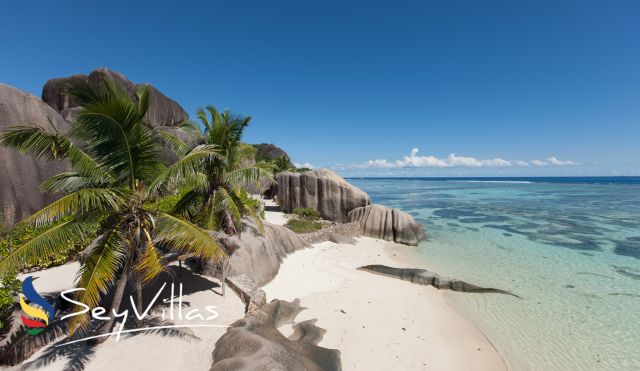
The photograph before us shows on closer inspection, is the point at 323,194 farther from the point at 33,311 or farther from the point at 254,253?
the point at 33,311

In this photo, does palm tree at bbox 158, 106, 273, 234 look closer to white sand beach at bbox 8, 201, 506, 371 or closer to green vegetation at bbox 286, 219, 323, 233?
white sand beach at bbox 8, 201, 506, 371

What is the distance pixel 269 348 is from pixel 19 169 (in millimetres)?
16532

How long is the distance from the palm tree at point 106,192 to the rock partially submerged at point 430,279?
11084mm

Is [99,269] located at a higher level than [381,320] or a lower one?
higher

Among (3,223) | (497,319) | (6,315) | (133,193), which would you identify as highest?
(133,193)

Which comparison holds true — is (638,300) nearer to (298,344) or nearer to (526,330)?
(526,330)

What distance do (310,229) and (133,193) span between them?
666 inches

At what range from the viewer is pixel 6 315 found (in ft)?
21.2

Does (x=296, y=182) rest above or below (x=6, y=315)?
above

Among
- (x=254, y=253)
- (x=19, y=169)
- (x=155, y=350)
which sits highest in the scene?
(x=19, y=169)

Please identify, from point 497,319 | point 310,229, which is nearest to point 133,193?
point 497,319

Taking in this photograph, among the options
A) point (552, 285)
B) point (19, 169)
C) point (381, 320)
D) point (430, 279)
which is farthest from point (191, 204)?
point (552, 285)

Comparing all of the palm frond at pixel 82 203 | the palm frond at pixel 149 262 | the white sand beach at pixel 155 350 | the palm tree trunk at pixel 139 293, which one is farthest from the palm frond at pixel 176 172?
the white sand beach at pixel 155 350

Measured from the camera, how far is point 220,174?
11047 millimetres
